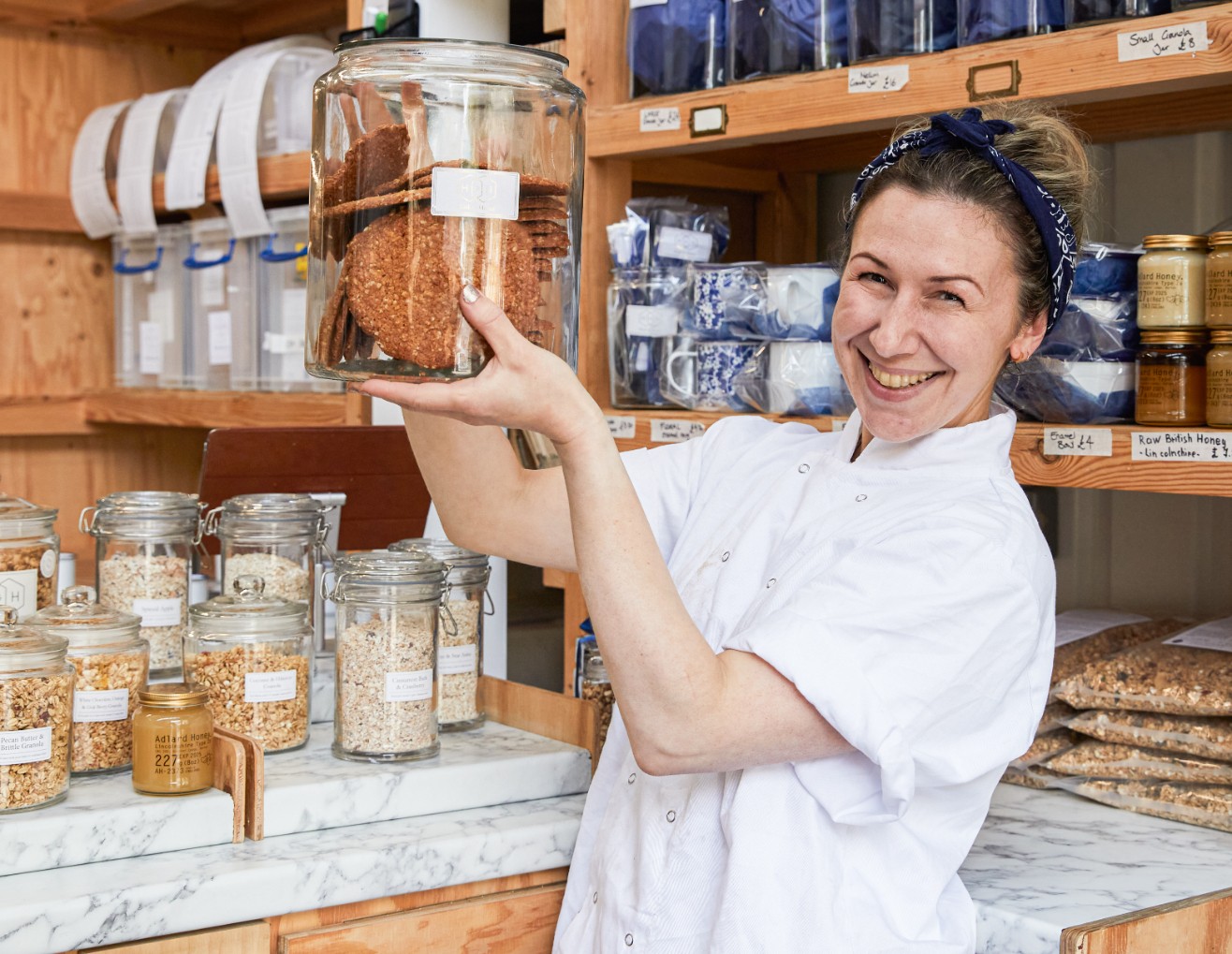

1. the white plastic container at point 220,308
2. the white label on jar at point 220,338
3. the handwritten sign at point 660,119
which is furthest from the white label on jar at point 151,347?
the handwritten sign at point 660,119

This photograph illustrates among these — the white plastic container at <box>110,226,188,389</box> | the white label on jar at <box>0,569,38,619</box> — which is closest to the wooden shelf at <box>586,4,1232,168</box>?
the white label on jar at <box>0,569,38,619</box>

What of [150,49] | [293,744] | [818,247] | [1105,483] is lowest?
[293,744]

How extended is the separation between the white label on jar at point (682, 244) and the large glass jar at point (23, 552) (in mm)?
814

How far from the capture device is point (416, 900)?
1.30 m

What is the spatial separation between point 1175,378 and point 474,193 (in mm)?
760

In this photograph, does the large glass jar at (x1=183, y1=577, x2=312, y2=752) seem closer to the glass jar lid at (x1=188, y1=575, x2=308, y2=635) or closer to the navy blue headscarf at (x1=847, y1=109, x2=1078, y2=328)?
the glass jar lid at (x1=188, y1=575, x2=308, y2=635)

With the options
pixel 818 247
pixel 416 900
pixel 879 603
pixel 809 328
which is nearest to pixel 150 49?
pixel 818 247

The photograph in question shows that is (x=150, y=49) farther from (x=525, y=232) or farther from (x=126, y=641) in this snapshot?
(x=525, y=232)

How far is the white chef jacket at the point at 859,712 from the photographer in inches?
41.1

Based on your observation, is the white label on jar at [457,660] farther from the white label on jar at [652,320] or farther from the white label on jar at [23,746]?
the white label on jar at [652,320]

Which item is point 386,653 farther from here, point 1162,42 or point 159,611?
point 1162,42

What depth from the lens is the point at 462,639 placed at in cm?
152

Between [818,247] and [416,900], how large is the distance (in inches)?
50.4

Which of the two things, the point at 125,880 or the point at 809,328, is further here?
the point at 809,328
